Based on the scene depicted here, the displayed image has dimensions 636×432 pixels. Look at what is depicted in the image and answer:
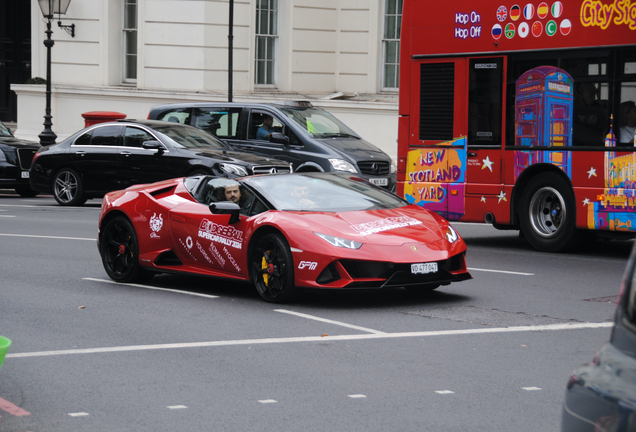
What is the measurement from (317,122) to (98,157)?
4.28 metres

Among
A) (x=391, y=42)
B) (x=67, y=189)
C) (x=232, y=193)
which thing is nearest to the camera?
(x=232, y=193)

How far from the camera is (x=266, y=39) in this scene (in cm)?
2761

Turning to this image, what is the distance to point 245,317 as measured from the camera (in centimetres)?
805

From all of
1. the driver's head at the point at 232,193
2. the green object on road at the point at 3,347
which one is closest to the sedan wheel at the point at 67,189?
the driver's head at the point at 232,193

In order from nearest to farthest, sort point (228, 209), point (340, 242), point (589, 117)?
point (340, 242) → point (228, 209) → point (589, 117)

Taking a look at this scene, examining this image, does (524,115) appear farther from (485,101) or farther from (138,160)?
(138,160)

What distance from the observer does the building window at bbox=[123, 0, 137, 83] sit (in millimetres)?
27953

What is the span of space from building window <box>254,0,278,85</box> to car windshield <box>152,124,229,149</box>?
969cm

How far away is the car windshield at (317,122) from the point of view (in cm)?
1822

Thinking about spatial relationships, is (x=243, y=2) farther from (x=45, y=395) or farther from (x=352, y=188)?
(x=45, y=395)

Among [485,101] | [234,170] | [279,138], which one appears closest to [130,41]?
[279,138]

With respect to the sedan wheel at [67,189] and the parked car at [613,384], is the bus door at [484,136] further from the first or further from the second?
the parked car at [613,384]

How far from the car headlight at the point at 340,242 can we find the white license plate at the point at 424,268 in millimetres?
514

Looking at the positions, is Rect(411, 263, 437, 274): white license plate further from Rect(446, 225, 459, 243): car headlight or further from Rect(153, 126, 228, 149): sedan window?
Rect(153, 126, 228, 149): sedan window
